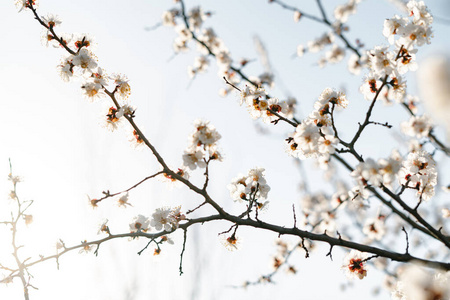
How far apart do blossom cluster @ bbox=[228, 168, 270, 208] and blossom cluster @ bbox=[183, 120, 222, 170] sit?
368 millimetres

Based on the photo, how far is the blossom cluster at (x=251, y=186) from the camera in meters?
2.44

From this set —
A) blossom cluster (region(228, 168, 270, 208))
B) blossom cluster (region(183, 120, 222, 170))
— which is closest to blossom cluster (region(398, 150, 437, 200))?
blossom cluster (region(228, 168, 270, 208))

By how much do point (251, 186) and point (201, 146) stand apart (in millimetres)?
486

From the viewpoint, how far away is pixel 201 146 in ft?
7.12

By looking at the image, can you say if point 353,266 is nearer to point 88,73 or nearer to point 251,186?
point 251,186

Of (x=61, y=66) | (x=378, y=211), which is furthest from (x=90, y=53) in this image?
(x=378, y=211)

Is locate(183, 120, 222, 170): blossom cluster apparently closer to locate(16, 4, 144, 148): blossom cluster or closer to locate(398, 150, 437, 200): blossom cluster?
locate(16, 4, 144, 148): blossom cluster

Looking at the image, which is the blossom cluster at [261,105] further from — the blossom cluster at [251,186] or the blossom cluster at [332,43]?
the blossom cluster at [332,43]

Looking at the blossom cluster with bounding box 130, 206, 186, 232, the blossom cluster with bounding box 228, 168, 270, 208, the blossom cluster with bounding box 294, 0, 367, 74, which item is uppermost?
the blossom cluster with bounding box 294, 0, 367, 74

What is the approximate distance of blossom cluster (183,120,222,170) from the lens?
2123 mm

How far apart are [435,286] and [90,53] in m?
2.29

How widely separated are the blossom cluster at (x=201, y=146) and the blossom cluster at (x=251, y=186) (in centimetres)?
37

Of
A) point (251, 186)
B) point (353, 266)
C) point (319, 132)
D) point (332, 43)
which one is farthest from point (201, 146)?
point (332, 43)

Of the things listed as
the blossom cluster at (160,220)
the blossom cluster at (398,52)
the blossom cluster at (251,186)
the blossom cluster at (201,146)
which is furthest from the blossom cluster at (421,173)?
the blossom cluster at (160,220)
